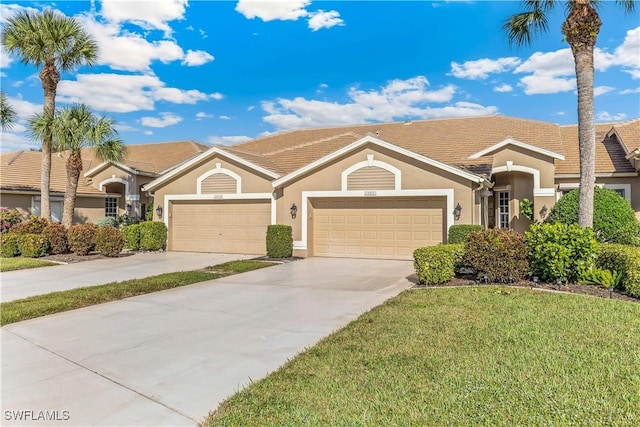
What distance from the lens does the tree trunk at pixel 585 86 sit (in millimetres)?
9852

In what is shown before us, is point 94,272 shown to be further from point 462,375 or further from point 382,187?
point 462,375

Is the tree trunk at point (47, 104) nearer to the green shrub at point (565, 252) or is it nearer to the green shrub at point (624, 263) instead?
the green shrub at point (565, 252)

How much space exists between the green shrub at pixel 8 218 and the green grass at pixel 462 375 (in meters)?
18.5

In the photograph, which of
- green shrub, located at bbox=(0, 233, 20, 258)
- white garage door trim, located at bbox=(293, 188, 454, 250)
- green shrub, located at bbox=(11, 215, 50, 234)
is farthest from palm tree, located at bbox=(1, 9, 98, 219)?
white garage door trim, located at bbox=(293, 188, 454, 250)

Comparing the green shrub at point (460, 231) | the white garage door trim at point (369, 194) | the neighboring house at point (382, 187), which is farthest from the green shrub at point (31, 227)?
the green shrub at point (460, 231)

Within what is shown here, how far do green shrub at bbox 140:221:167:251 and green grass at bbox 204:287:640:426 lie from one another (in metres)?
13.4

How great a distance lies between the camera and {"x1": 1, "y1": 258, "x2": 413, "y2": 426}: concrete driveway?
3.78m

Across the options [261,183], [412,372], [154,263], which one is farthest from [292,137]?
[412,372]

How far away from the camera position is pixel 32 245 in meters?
15.4

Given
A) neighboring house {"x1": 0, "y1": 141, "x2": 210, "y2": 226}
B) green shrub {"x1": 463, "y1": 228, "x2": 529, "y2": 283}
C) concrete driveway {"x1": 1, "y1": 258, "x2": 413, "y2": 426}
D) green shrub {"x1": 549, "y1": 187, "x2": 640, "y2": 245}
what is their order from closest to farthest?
concrete driveway {"x1": 1, "y1": 258, "x2": 413, "y2": 426}, green shrub {"x1": 463, "y1": 228, "x2": 529, "y2": 283}, green shrub {"x1": 549, "y1": 187, "x2": 640, "y2": 245}, neighboring house {"x1": 0, "y1": 141, "x2": 210, "y2": 226}

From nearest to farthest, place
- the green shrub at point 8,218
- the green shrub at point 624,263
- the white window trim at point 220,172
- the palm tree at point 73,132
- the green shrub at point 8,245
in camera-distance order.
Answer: the green shrub at point 624,263 → the green shrub at point 8,245 → the white window trim at point 220,172 → the palm tree at point 73,132 → the green shrub at point 8,218

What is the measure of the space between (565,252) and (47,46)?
20903 millimetres

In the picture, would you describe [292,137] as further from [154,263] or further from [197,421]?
[197,421]

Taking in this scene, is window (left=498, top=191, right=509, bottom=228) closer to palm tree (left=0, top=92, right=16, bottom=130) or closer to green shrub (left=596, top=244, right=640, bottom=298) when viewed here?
green shrub (left=596, top=244, right=640, bottom=298)
